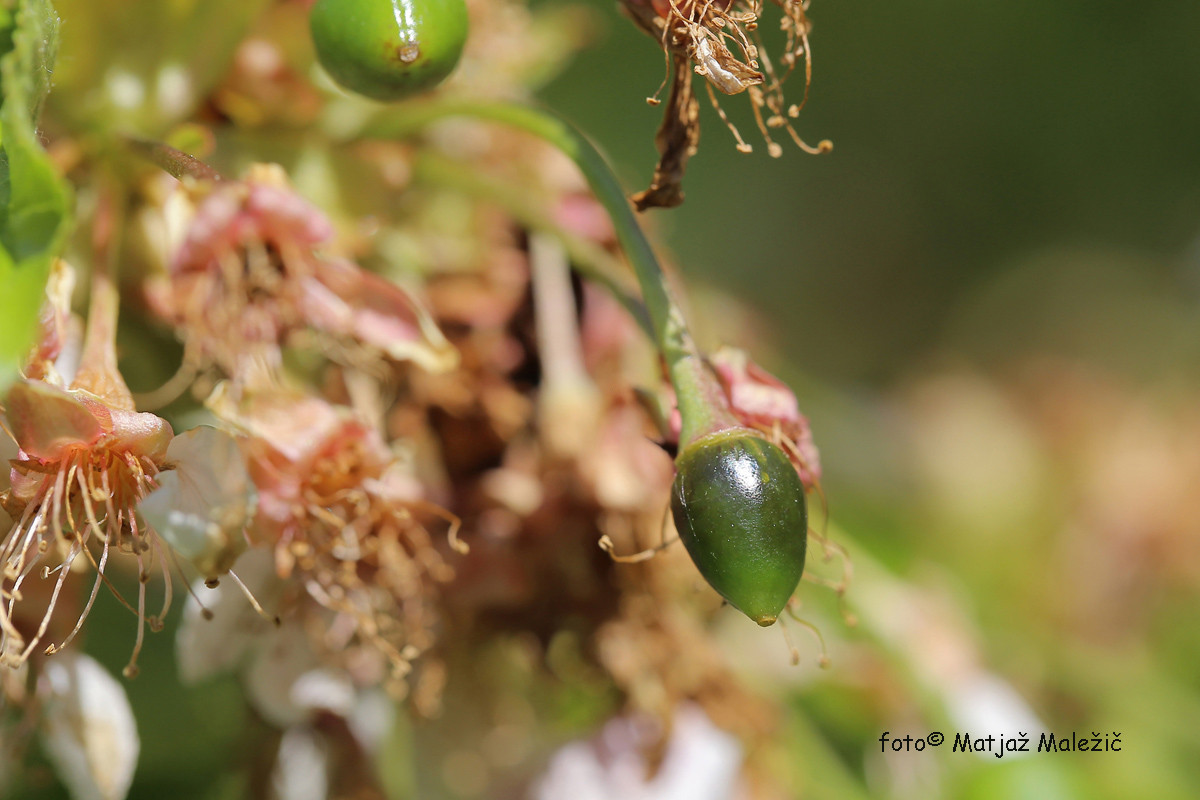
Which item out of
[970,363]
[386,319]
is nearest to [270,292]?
[386,319]

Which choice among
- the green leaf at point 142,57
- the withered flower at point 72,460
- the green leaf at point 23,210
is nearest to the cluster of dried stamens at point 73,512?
the withered flower at point 72,460

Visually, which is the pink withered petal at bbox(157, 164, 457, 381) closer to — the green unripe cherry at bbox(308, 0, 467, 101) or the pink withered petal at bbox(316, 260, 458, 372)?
the pink withered petal at bbox(316, 260, 458, 372)

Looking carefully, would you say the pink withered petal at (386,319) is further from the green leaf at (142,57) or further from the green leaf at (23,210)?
the green leaf at (23,210)

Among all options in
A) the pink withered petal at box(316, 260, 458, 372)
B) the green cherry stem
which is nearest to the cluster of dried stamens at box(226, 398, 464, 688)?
the pink withered petal at box(316, 260, 458, 372)

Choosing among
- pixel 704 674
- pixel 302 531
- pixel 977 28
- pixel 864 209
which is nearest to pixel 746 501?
pixel 302 531

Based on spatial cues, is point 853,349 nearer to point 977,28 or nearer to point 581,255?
point 977,28

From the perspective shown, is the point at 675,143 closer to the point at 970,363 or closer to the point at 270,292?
the point at 270,292

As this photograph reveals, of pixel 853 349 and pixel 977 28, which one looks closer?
pixel 977 28
